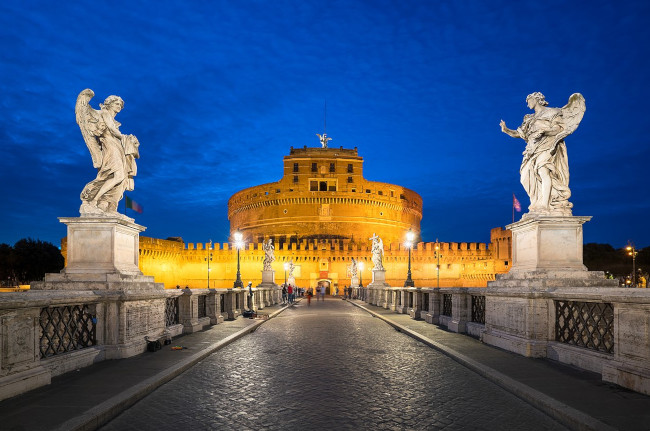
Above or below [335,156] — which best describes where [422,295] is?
below

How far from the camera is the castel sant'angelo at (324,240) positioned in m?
65.8

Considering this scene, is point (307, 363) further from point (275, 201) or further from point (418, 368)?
point (275, 201)

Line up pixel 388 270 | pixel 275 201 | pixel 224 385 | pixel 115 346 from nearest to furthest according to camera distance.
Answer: pixel 224 385 → pixel 115 346 → pixel 388 270 → pixel 275 201

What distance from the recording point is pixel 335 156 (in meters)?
82.6

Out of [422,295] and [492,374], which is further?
[422,295]

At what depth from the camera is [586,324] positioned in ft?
23.7

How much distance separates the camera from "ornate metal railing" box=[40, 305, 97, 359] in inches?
267

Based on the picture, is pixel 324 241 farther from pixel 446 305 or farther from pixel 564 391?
pixel 564 391

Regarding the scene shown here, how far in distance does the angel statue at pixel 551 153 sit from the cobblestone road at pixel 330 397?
323cm

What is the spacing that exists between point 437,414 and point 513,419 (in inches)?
29.3

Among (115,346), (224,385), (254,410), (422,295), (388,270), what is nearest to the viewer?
(254,410)

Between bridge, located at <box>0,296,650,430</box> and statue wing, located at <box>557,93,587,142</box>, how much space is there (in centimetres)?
393

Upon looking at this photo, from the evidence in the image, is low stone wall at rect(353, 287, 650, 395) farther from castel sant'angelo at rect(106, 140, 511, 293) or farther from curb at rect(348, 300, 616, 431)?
castel sant'angelo at rect(106, 140, 511, 293)

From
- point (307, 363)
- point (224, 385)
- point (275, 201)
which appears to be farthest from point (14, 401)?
point (275, 201)
